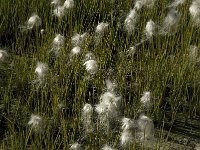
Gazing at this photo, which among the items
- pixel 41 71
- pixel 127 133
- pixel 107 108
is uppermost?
pixel 41 71

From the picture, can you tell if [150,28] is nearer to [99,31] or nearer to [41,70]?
[99,31]

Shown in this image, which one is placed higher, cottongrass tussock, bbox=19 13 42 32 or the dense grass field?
cottongrass tussock, bbox=19 13 42 32

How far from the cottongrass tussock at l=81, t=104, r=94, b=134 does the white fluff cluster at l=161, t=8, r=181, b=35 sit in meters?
1.15

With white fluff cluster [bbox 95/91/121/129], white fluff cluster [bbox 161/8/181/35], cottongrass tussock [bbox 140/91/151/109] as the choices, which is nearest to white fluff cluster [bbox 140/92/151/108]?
cottongrass tussock [bbox 140/91/151/109]

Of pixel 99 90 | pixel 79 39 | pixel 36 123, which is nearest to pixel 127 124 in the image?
pixel 36 123

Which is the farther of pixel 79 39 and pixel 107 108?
pixel 79 39

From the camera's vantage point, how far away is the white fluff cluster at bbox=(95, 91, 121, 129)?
2.23 meters

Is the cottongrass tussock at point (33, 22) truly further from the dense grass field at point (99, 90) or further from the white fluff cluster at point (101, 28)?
the white fluff cluster at point (101, 28)

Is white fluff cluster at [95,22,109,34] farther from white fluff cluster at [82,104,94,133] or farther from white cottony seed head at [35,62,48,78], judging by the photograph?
white fluff cluster at [82,104,94,133]

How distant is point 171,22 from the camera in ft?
10.7

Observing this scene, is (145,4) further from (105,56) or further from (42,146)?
(42,146)

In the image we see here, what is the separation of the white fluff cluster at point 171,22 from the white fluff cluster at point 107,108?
42.1 inches

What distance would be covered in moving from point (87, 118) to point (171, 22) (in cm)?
121

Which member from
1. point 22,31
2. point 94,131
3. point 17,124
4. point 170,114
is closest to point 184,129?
point 170,114
